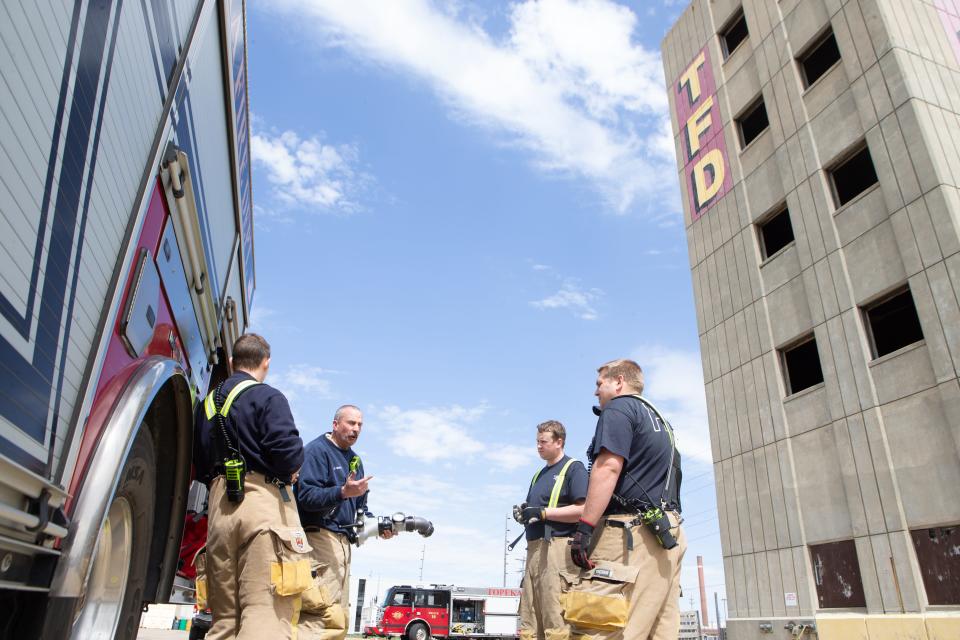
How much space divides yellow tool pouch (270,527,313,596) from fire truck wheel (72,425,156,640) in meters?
0.55

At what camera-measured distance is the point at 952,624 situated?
742cm

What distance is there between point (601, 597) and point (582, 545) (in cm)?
29

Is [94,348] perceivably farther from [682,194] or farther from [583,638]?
[682,194]

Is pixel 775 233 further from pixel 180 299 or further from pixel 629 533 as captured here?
pixel 180 299

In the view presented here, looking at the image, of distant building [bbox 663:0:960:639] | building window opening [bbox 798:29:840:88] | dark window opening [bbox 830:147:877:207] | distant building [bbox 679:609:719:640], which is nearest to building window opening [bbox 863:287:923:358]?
distant building [bbox 663:0:960:639]

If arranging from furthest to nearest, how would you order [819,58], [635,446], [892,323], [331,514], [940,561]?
[819,58], [892,323], [940,561], [331,514], [635,446]

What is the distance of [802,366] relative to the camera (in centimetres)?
1556

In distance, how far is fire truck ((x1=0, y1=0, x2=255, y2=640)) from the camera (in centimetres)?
147

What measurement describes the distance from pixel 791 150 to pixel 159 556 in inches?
678

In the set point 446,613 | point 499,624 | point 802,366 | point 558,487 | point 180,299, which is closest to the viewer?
point 180,299

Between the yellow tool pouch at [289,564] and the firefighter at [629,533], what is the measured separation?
1.25 meters

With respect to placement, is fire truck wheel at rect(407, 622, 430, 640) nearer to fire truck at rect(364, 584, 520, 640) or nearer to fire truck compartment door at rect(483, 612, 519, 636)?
fire truck at rect(364, 584, 520, 640)

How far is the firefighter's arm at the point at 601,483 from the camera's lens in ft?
10.6

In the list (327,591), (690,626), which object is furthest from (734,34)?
(690,626)
